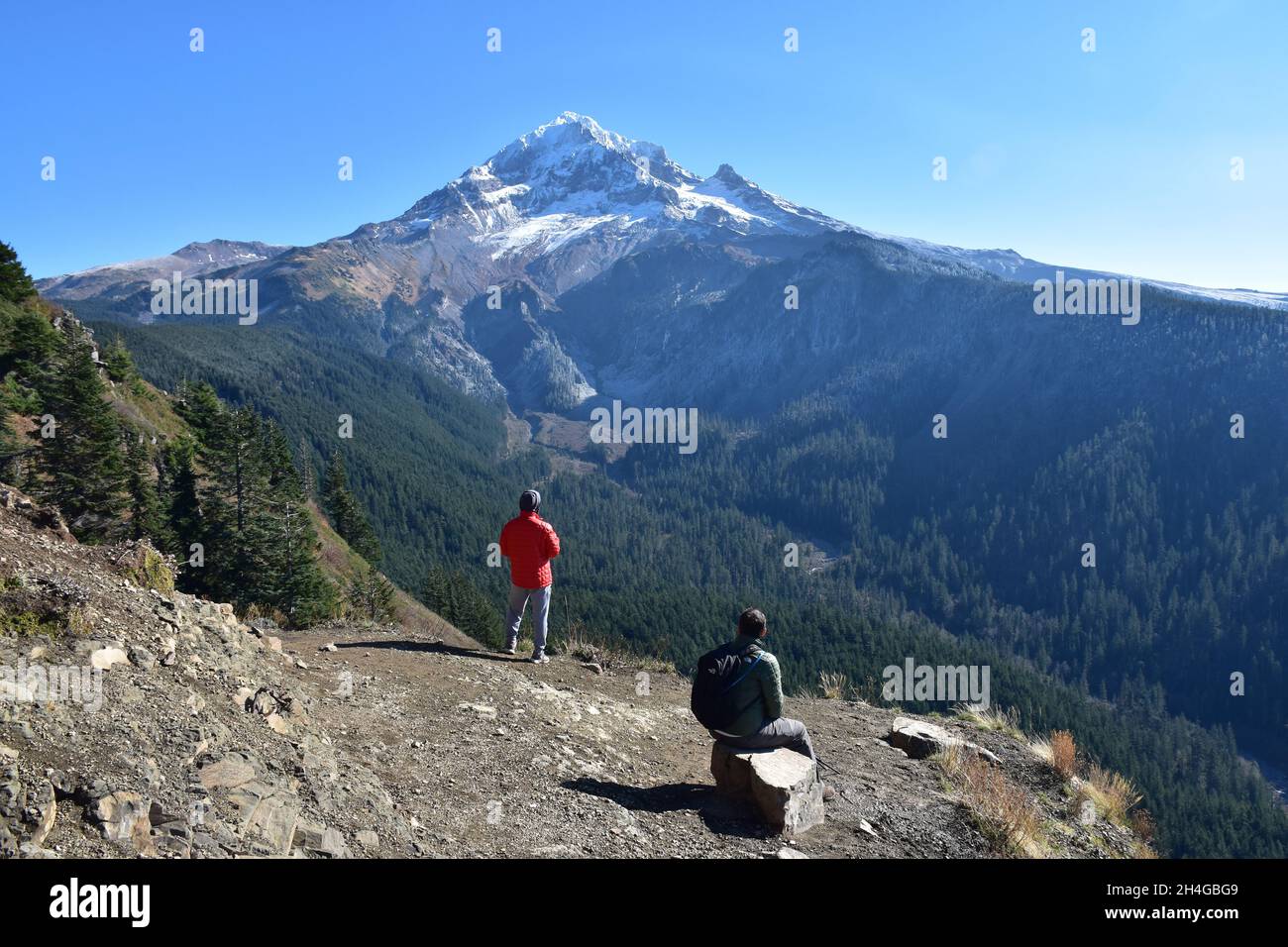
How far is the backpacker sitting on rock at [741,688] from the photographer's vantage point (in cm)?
823

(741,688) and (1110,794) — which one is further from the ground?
(741,688)

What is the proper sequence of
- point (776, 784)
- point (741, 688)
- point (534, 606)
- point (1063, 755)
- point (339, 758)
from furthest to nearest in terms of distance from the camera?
point (534, 606) < point (1063, 755) < point (741, 688) < point (339, 758) < point (776, 784)

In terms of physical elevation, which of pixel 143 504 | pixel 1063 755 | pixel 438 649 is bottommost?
pixel 1063 755

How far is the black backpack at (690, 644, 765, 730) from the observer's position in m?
8.23

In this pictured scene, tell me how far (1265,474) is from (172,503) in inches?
9307

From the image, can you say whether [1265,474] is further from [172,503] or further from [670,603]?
[172,503]

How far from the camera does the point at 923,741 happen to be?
11898 mm

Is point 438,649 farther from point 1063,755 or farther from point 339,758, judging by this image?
point 1063,755

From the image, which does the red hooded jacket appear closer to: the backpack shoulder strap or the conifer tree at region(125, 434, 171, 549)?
the backpack shoulder strap

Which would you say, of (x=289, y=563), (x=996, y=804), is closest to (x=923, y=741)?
(x=996, y=804)

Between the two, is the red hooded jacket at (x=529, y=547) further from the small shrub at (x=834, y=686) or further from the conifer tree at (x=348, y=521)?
the conifer tree at (x=348, y=521)

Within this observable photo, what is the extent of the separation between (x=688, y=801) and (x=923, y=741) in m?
5.39
